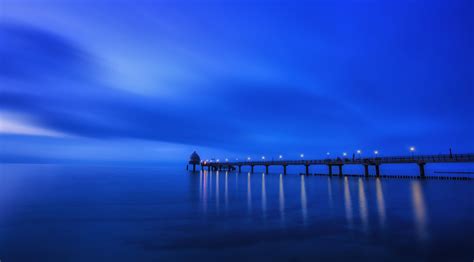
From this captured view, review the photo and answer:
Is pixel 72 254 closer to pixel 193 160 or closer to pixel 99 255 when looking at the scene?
pixel 99 255

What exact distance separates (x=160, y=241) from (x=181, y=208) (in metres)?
10.8

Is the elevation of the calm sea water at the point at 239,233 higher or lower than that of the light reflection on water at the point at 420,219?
higher

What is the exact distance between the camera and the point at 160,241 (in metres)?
13.3

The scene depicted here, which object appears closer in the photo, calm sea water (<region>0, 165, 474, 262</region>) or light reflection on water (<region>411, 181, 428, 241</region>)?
calm sea water (<region>0, 165, 474, 262</region>)

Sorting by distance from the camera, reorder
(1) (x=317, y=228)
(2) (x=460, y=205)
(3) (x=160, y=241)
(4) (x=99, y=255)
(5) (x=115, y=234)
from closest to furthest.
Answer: (4) (x=99, y=255), (3) (x=160, y=241), (5) (x=115, y=234), (1) (x=317, y=228), (2) (x=460, y=205)

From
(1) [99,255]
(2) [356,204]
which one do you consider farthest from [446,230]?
(1) [99,255]

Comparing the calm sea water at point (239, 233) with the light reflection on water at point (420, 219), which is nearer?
the calm sea water at point (239, 233)

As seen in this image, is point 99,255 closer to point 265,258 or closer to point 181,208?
point 265,258

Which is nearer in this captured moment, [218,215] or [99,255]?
[99,255]

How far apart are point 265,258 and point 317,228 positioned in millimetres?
6376

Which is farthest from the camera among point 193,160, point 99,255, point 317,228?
point 193,160

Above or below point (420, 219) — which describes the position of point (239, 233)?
above

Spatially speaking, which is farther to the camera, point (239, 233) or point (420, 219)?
point (420, 219)

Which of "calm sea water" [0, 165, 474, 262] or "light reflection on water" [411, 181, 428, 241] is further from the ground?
"calm sea water" [0, 165, 474, 262]
